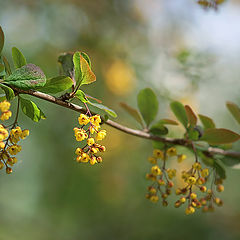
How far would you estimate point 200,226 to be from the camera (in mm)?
2172

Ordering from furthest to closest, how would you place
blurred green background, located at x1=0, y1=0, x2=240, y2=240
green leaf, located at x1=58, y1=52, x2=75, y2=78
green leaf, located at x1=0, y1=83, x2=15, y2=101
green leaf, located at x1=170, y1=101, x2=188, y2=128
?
blurred green background, located at x1=0, y1=0, x2=240, y2=240
green leaf, located at x1=170, y1=101, x2=188, y2=128
green leaf, located at x1=58, y1=52, x2=75, y2=78
green leaf, located at x1=0, y1=83, x2=15, y2=101

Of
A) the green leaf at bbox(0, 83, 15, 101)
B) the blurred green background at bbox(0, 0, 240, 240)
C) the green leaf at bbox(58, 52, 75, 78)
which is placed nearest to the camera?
the green leaf at bbox(0, 83, 15, 101)

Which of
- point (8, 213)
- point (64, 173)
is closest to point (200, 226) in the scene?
point (64, 173)

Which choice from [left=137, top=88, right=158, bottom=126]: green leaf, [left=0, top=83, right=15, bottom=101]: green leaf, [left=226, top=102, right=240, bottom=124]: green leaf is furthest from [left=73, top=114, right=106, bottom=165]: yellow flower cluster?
[left=226, top=102, right=240, bottom=124]: green leaf

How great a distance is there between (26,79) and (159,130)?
311 millimetres

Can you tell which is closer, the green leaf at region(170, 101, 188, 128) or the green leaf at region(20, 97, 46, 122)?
the green leaf at region(20, 97, 46, 122)

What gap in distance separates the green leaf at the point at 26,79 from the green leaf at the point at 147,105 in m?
0.28

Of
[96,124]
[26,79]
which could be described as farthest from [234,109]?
[26,79]

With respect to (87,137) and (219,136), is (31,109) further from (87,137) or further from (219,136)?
(219,136)

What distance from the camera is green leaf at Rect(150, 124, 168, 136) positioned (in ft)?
2.24

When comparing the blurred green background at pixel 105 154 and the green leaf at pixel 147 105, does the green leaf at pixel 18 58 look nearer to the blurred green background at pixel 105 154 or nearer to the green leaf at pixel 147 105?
the green leaf at pixel 147 105

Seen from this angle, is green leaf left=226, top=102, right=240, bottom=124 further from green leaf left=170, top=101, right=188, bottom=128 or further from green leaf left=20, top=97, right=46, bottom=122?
green leaf left=20, top=97, right=46, bottom=122

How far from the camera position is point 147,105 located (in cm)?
73

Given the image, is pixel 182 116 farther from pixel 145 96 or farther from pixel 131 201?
pixel 131 201
